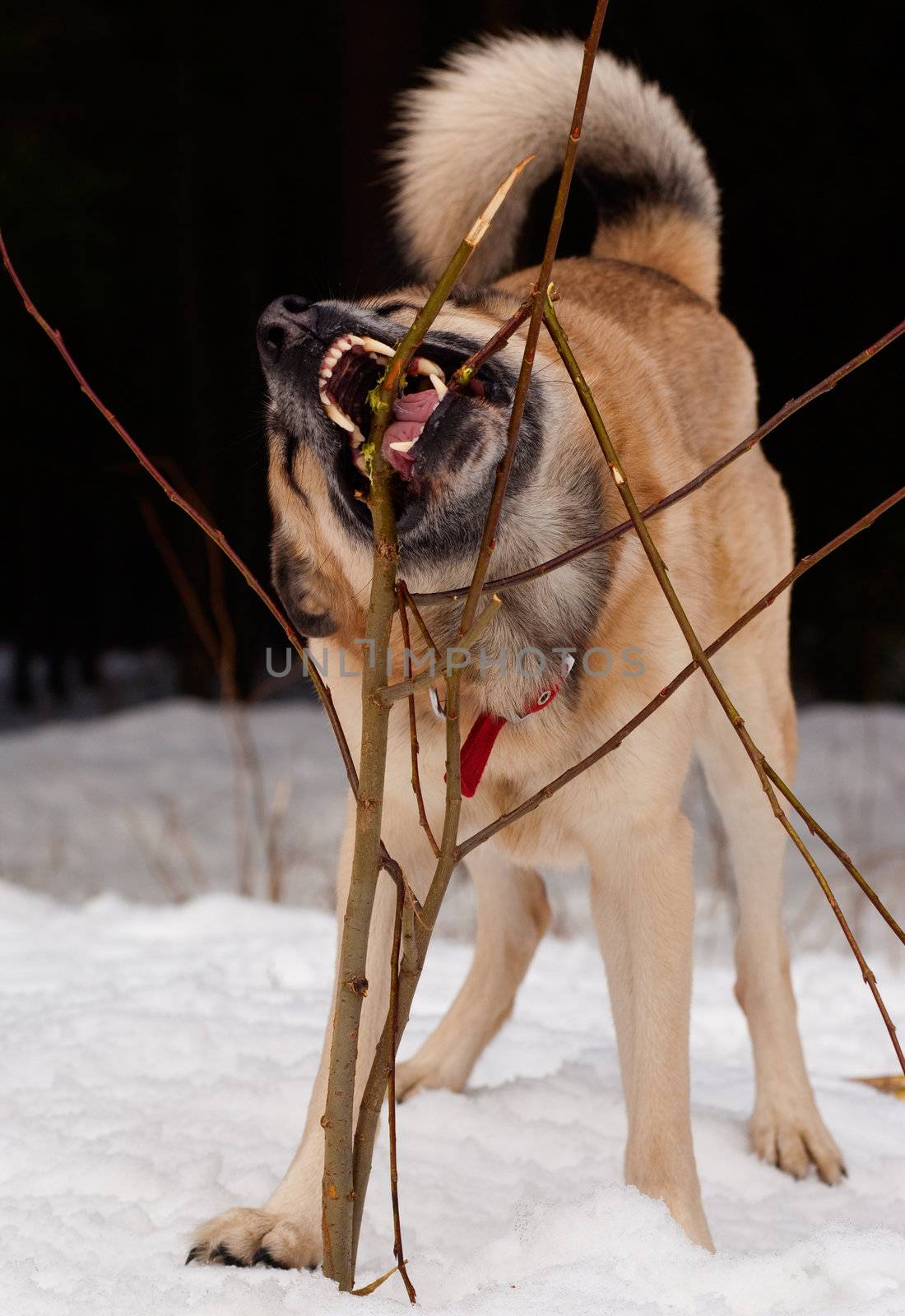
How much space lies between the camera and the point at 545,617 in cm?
198

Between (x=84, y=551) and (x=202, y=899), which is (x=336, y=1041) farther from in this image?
(x=84, y=551)

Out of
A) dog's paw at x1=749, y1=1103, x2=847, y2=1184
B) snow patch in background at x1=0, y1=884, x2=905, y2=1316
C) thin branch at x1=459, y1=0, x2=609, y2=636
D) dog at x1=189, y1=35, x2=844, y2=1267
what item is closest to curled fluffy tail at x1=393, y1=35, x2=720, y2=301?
dog at x1=189, y1=35, x2=844, y2=1267

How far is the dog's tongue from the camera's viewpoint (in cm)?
167

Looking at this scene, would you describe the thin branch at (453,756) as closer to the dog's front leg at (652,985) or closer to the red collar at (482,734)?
the red collar at (482,734)

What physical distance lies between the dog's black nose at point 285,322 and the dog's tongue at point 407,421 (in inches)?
6.0

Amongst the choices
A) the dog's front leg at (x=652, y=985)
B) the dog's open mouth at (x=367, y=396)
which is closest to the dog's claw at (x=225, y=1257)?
the dog's front leg at (x=652, y=985)

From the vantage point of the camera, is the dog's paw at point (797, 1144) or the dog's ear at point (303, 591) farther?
the dog's paw at point (797, 1144)

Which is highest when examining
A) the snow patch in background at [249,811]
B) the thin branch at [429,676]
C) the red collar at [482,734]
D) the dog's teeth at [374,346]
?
the dog's teeth at [374,346]

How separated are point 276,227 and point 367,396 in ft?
30.0

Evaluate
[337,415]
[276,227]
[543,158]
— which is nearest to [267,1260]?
[337,415]

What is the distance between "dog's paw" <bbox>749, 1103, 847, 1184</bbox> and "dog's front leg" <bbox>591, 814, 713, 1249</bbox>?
0.54 meters

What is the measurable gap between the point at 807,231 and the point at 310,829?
455 centimetres

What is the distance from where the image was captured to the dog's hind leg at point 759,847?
8.67 feet

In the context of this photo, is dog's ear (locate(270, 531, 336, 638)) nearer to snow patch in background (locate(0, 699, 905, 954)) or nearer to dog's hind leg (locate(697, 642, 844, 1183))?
dog's hind leg (locate(697, 642, 844, 1183))
